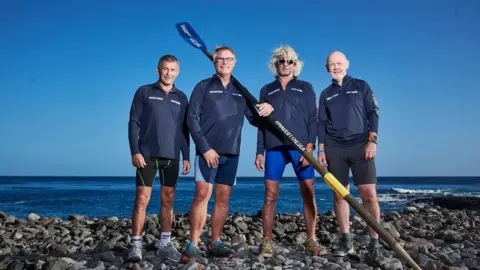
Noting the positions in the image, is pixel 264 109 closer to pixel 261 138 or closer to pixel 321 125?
pixel 261 138

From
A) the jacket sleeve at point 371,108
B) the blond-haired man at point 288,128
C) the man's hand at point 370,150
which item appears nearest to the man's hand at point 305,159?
the blond-haired man at point 288,128

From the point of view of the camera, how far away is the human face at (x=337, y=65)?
6.43 metres

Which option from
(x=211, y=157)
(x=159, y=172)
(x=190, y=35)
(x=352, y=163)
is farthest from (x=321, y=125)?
(x=190, y=35)

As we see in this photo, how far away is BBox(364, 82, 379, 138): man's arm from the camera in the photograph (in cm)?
640

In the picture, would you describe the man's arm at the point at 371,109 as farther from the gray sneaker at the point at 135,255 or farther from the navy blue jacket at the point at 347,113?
the gray sneaker at the point at 135,255

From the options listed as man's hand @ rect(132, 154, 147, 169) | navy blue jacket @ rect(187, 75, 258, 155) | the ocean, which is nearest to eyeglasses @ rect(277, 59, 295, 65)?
navy blue jacket @ rect(187, 75, 258, 155)

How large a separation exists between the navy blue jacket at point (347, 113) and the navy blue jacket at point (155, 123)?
1.92 meters

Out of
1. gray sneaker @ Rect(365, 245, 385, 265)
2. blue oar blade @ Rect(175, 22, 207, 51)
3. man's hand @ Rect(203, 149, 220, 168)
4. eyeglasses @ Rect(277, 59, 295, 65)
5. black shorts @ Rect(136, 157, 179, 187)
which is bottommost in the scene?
gray sneaker @ Rect(365, 245, 385, 265)

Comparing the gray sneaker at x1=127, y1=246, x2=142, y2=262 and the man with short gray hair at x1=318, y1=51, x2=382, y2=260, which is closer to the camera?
the gray sneaker at x1=127, y1=246, x2=142, y2=262

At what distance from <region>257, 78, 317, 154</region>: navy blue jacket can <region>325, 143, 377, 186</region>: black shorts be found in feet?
1.17

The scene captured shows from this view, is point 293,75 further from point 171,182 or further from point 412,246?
point 412,246

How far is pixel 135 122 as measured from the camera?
20.3ft

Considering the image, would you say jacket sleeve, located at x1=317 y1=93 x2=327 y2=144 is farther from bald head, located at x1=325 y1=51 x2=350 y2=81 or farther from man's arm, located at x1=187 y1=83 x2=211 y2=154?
man's arm, located at x1=187 y1=83 x2=211 y2=154

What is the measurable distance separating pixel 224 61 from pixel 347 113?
5.78ft
